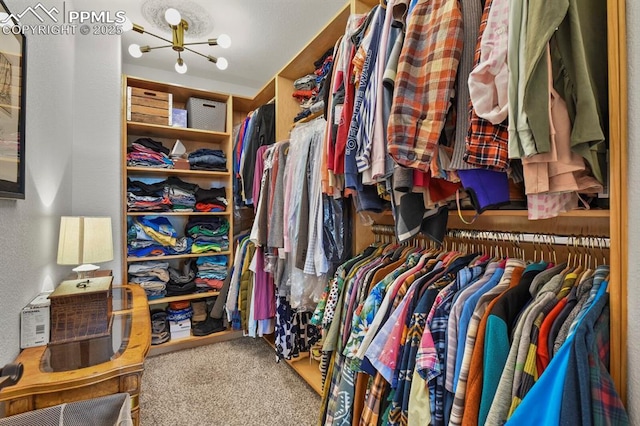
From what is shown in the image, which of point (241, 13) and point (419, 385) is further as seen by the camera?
point (241, 13)

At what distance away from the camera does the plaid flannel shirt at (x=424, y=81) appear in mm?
795

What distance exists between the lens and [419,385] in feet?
2.83

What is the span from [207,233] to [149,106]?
1156 millimetres

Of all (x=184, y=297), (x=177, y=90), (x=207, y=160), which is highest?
(x=177, y=90)

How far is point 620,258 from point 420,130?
1.71ft

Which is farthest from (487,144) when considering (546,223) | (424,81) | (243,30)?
(243,30)

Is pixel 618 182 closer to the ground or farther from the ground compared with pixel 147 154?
closer to the ground

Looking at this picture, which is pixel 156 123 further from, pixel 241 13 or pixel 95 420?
pixel 95 420

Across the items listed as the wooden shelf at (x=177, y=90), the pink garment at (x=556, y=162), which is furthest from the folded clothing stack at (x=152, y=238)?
the pink garment at (x=556, y=162)

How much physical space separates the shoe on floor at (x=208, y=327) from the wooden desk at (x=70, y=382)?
1.57 m

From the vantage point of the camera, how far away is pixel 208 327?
265cm

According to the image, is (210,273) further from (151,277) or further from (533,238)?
(533,238)

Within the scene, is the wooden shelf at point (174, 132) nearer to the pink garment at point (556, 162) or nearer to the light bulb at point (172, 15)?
the light bulb at point (172, 15)

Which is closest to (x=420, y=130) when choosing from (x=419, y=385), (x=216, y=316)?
(x=419, y=385)
